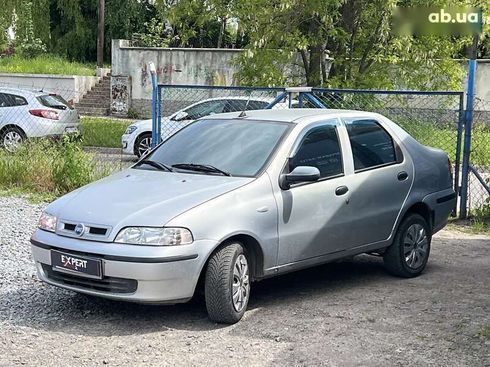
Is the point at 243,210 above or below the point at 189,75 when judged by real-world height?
below

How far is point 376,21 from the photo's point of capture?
51.2ft

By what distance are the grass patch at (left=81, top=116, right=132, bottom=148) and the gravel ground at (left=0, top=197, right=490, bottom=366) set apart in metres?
12.1

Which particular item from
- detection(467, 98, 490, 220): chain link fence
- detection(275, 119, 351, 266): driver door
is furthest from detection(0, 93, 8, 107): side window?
detection(275, 119, 351, 266): driver door

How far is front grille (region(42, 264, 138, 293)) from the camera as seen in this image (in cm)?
531

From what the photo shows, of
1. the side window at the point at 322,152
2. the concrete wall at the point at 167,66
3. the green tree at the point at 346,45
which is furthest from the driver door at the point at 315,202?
the concrete wall at the point at 167,66

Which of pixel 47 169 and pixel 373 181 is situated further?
pixel 47 169

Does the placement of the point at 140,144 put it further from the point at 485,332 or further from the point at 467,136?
the point at 485,332

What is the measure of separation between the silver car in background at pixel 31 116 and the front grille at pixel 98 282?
11557 millimetres

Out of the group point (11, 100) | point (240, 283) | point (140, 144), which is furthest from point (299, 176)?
point (11, 100)

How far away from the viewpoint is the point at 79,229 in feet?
17.9

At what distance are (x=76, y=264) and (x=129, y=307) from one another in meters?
0.78

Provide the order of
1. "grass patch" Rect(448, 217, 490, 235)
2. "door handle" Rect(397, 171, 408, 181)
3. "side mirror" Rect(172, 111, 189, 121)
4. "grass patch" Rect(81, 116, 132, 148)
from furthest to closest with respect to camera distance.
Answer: "grass patch" Rect(81, 116, 132, 148), "side mirror" Rect(172, 111, 189, 121), "grass patch" Rect(448, 217, 490, 235), "door handle" Rect(397, 171, 408, 181)

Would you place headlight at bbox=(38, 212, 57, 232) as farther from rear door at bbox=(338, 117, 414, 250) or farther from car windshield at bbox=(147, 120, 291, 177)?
rear door at bbox=(338, 117, 414, 250)

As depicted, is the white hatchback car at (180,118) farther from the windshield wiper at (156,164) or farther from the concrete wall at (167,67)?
the concrete wall at (167,67)
